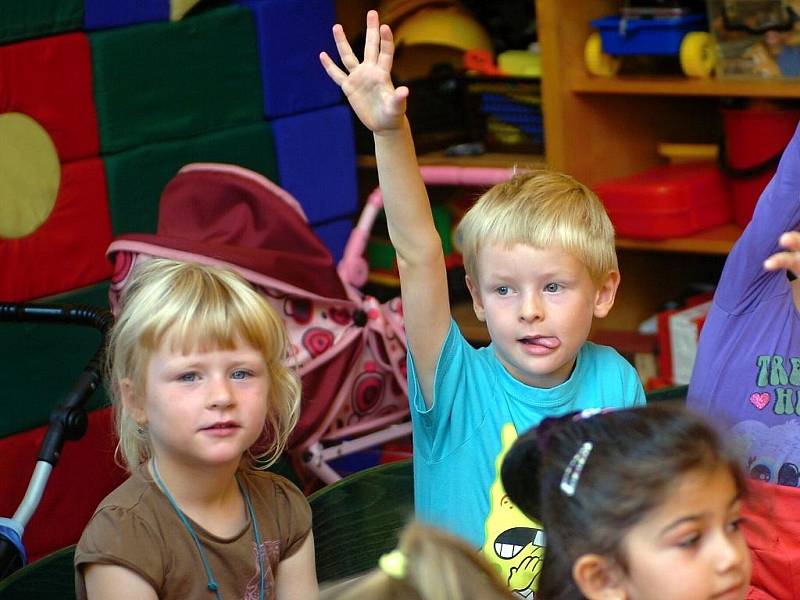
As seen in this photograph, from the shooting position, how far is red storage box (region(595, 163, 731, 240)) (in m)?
2.57

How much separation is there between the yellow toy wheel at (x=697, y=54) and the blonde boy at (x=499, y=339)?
100 cm

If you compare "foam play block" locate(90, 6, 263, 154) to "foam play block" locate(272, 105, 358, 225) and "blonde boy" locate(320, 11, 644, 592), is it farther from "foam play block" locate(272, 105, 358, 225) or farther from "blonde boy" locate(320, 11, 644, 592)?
"blonde boy" locate(320, 11, 644, 592)

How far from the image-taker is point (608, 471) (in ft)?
3.58

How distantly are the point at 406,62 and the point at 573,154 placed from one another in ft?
1.87

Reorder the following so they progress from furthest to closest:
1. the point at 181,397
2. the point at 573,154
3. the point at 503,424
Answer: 1. the point at 573,154
2. the point at 503,424
3. the point at 181,397

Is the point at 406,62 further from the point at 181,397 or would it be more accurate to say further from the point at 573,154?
the point at 181,397

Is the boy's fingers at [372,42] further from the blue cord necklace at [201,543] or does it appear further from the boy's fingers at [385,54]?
the blue cord necklace at [201,543]

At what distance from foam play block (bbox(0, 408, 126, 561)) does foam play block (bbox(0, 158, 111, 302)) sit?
236 millimetres

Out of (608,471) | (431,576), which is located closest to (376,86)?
(608,471)

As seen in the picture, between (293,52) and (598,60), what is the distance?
0.60 metres

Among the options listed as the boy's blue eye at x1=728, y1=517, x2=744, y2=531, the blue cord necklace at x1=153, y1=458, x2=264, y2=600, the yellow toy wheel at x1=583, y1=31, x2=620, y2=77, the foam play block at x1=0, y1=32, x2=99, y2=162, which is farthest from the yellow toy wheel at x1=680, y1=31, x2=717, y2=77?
the boy's blue eye at x1=728, y1=517, x2=744, y2=531

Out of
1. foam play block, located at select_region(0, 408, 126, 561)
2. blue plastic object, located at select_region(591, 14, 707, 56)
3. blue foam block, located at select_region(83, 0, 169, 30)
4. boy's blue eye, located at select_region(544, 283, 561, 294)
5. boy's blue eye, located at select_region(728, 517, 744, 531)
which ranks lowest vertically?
foam play block, located at select_region(0, 408, 126, 561)

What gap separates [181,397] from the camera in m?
1.40

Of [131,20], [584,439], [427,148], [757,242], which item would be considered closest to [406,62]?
[427,148]
